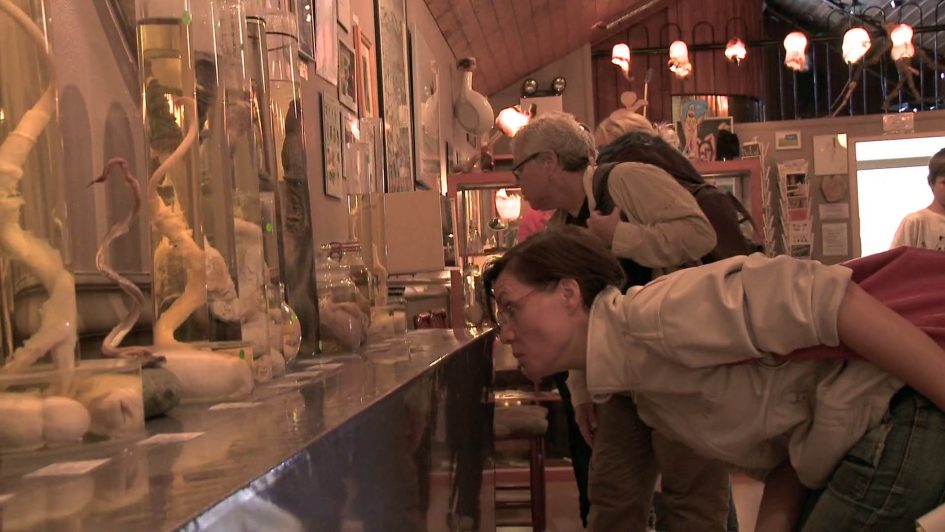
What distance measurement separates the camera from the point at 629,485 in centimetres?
220

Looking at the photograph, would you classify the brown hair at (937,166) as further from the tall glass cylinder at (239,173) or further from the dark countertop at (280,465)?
the tall glass cylinder at (239,173)

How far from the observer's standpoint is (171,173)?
0.96m

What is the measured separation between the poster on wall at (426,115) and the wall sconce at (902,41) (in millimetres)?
4400

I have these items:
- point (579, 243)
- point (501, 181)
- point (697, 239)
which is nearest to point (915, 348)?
point (579, 243)

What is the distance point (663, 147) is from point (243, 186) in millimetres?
1486

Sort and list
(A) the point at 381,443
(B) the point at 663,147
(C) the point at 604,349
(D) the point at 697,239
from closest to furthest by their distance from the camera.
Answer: (A) the point at 381,443, (C) the point at 604,349, (D) the point at 697,239, (B) the point at 663,147

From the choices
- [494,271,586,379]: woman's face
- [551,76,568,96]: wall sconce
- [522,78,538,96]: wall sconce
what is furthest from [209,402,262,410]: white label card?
[551,76,568,96]: wall sconce

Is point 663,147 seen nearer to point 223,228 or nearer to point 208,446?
point 223,228

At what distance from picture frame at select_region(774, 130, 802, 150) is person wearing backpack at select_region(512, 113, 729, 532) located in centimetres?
555

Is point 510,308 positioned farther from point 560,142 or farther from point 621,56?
point 621,56

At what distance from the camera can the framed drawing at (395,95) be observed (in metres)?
3.49

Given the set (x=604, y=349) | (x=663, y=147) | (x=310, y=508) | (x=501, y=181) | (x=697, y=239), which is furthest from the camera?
(x=501, y=181)

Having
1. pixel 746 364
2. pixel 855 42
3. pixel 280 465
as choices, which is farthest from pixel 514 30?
pixel 280 465

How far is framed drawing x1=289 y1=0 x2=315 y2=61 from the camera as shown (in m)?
2.11
